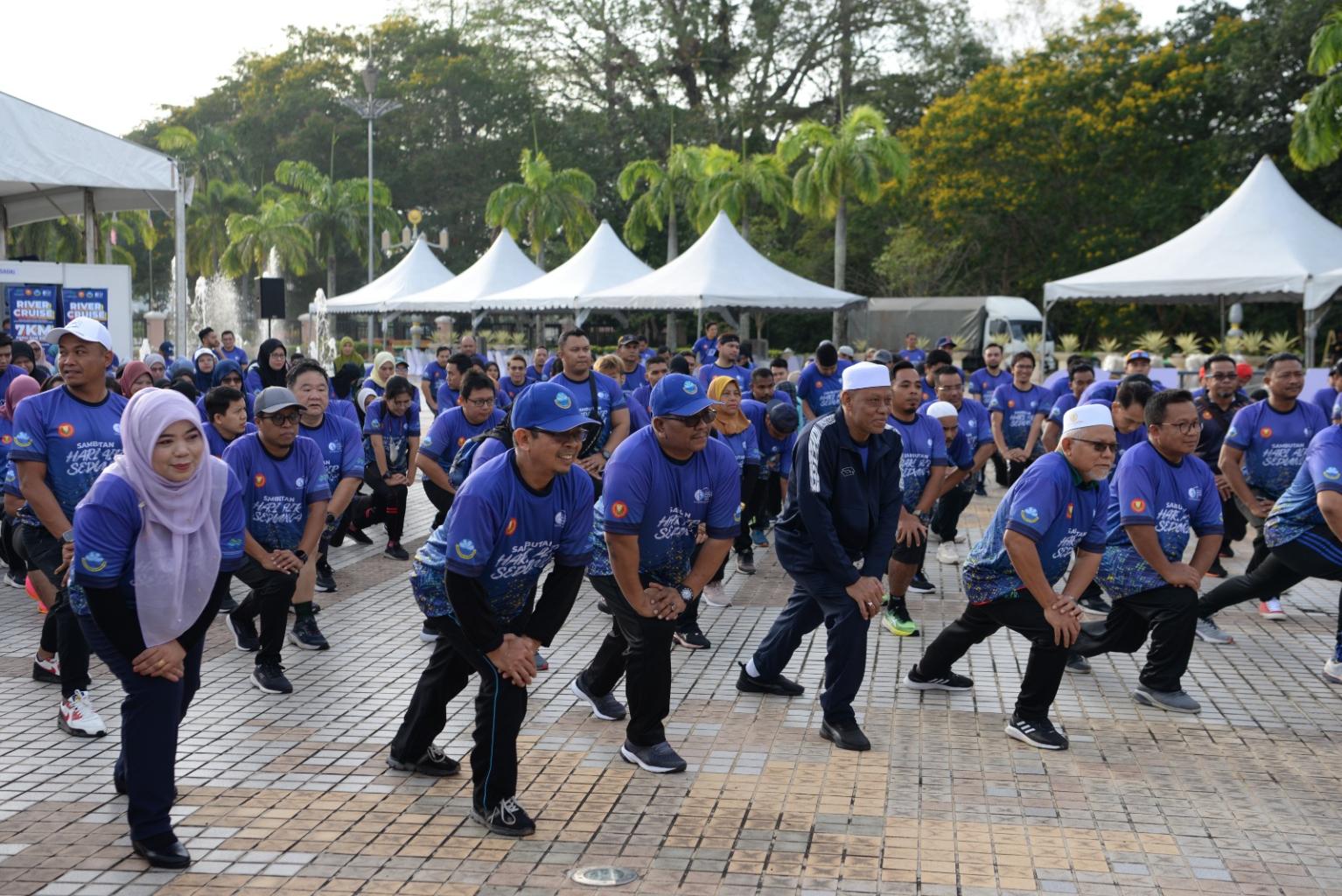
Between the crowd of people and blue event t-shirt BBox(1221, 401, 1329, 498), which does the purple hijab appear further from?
blue event t-shirt BBox(1221, 401, 1329, 498)

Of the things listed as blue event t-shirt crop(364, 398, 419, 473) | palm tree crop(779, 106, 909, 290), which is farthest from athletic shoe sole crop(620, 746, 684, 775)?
palm tree crop(779, 106, 909, 290)

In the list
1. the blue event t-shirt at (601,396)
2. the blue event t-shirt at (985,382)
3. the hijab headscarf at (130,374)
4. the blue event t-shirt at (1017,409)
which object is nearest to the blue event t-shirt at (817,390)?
the blue event t-shirt at (1017,409)

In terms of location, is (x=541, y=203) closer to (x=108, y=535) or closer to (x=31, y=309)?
(x=31, y=309)

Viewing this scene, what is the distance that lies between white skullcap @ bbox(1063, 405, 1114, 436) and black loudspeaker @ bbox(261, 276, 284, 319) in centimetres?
2018

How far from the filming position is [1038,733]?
6.17 meters

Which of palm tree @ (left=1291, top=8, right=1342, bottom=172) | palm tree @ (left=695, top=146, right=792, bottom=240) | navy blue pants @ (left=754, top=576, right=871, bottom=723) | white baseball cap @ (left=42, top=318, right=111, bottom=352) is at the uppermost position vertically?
palm tree @ (left=695, top=146, right=792, bottom=240)

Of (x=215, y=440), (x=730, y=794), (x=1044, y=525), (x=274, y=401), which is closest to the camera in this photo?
(x=730, y=794)

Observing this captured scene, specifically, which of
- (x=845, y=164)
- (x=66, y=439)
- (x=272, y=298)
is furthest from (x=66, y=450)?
(x=845, y=164)

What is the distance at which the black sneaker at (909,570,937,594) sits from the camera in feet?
33.5

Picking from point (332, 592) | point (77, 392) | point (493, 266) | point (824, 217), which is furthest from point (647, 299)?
point (77, 392)

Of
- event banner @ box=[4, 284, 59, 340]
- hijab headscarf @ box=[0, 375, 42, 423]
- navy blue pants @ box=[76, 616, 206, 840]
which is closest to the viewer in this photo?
navy blue pants @ box=[76, 616, 206, 840]

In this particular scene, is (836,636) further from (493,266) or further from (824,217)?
(824,217)

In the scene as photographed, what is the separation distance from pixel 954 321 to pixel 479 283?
1512 centimetres

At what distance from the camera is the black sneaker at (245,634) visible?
25.7ft
